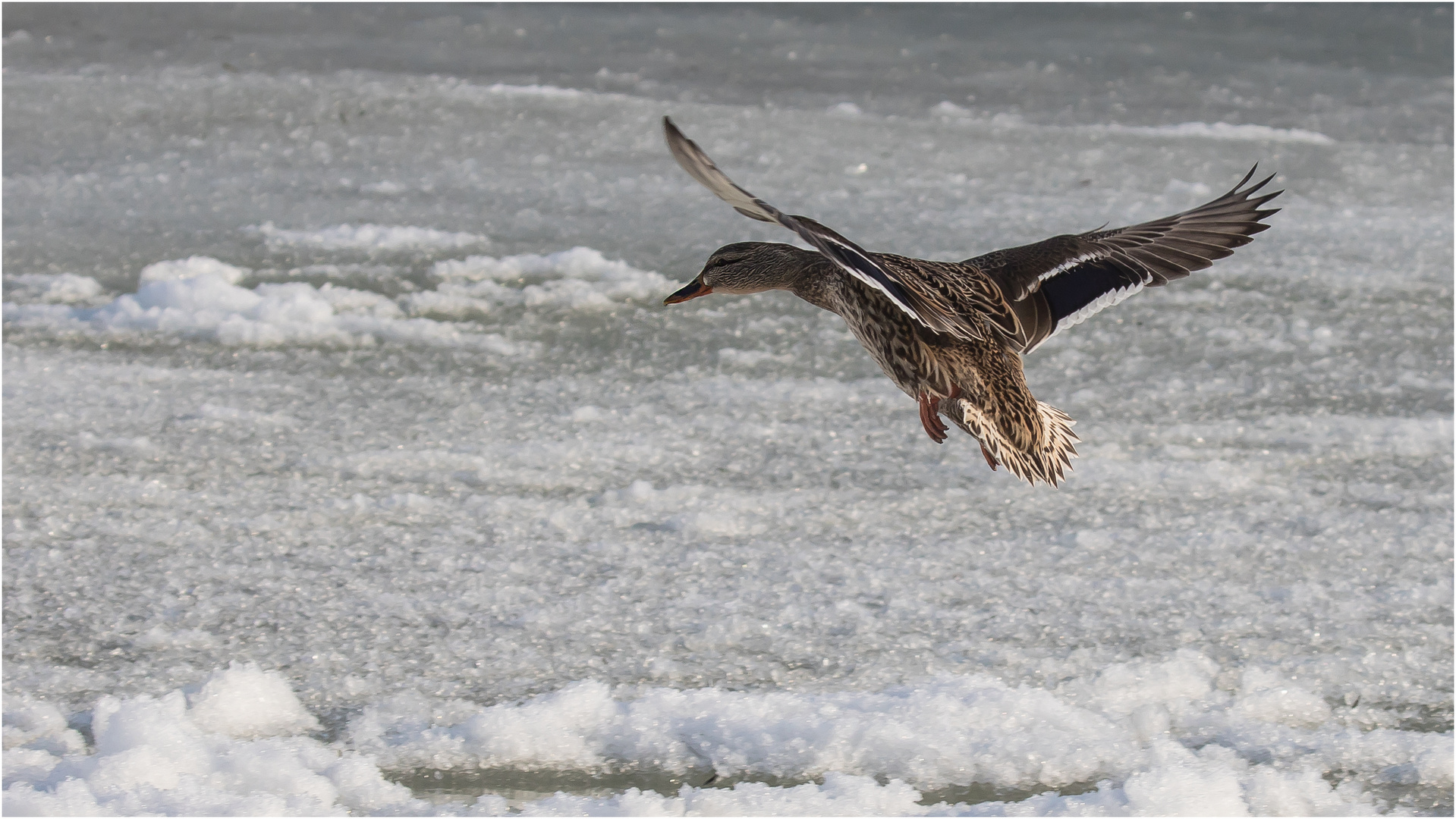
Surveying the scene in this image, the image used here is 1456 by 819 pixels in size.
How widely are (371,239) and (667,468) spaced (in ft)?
6.21

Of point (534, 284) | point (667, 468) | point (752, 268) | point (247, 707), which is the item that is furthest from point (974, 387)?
point (534, 284)

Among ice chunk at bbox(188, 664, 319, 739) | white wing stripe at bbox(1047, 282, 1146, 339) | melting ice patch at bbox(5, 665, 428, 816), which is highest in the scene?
white wing stripe at bbox(1047, 282, 1146, 339)

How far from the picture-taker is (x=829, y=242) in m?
2.12

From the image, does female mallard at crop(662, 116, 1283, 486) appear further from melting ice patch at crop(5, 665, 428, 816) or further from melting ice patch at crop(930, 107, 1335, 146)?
melting ice patch at crop(930, 107, 1335, 146)

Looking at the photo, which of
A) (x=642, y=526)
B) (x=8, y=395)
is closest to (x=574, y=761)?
(x=642, y=526)

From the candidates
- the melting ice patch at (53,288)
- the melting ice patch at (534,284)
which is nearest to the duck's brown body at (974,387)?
the melting ice patch at (534,284)

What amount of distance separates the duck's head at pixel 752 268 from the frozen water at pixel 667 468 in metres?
0.65

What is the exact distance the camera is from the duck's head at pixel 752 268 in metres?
3.10

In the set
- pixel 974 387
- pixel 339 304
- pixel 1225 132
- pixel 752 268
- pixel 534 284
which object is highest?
pixel 1225 132

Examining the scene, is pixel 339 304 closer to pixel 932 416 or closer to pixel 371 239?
pixel 371 239

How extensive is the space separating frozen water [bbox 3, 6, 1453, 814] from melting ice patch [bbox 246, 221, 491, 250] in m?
0.02

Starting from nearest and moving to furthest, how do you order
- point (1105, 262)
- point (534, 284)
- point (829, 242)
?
point (829, 242) < point (1105, 262) < point (534, 284)

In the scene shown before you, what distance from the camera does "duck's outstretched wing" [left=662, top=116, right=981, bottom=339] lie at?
199 cm

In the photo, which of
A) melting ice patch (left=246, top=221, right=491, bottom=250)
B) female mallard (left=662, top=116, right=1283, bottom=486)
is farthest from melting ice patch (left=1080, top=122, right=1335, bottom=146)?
female mallard (left=662, top=116, right=1283, bottom=486)
